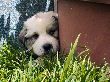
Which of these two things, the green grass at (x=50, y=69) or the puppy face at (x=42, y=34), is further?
the puppy face at (x=42, y=34)

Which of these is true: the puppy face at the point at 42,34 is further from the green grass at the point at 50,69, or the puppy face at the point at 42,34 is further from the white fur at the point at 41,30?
the green grass at the point at 50,69

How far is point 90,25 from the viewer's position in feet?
6.39

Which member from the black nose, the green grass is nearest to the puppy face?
the black nose

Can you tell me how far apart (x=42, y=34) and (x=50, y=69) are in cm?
51

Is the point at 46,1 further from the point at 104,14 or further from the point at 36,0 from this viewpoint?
the point at 104,14

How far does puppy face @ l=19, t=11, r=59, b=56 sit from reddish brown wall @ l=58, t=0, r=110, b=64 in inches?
6.7

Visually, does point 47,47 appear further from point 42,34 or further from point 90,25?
point 90,25

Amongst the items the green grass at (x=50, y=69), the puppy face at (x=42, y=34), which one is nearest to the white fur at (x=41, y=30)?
the puppy face at (x=42, y=34)

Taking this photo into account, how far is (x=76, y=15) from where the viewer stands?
206 cm

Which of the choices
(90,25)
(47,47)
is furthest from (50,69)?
(90,25)

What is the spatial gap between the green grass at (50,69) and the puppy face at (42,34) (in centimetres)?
13

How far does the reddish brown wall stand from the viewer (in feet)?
6.05

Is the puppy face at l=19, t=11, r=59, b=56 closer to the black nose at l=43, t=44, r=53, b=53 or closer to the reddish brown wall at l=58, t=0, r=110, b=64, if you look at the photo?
the black nose at l=43, t=44, r=53, b=53

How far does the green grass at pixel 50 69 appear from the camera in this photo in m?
1.63
